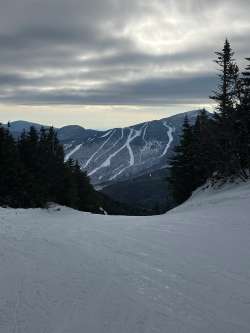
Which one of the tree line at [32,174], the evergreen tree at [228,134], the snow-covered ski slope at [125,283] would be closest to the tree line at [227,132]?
the evergreen tree at [228,134]

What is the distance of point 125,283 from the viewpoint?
8398 mm

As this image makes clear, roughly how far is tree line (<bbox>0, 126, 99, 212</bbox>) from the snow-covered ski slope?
88.1ft

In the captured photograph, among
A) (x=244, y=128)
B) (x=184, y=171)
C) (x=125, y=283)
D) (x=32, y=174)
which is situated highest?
(x=244, y=128)

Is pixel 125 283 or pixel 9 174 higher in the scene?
pixel 9 174

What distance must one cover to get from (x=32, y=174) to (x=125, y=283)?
3620 cm

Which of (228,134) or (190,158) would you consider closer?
(228,134)

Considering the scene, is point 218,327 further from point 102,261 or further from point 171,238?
point 171,238

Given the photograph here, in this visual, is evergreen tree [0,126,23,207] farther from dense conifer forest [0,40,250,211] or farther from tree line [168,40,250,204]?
tree line [168,40,250,204]

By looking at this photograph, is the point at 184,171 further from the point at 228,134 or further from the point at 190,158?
the point at 228,134

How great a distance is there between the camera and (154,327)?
21.2 feet

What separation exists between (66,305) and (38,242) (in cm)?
508

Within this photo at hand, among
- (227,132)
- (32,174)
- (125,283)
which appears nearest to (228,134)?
(227,132)

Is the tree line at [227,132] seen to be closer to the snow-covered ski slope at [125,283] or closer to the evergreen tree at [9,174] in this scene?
the evergreen tree at [9,174]

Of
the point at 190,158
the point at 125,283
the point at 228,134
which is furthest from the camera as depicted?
the point at 190,158
